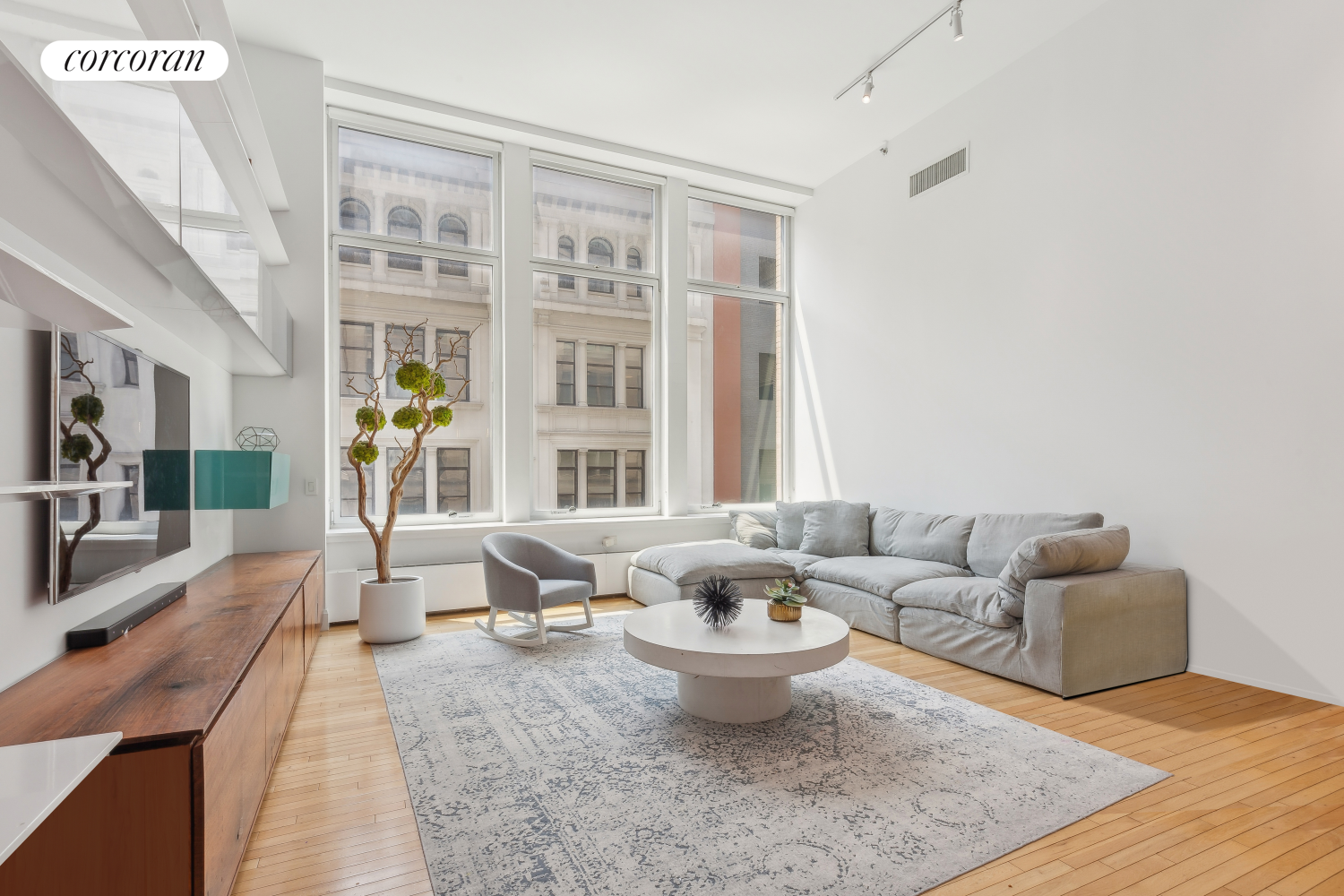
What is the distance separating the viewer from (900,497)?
5730 mm

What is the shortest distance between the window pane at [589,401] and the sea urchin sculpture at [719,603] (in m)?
2.95

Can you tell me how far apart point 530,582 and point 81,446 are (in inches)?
93.9

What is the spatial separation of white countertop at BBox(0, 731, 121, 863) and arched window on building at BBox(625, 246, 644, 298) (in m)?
5.60

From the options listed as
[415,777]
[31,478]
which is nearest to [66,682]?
[31,478]

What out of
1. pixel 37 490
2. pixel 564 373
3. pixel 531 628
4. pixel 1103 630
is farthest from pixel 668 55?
pixel 37 490

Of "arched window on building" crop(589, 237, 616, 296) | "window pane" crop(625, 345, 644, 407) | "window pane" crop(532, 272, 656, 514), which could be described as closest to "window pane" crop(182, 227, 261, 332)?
"window pane" crop(532, 272, 656, 514)

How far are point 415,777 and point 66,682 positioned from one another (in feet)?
3.68

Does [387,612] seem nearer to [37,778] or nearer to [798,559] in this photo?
[798,559]

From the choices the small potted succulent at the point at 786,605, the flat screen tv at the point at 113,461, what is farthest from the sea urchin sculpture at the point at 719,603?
the flat screen tv at the point at 113,461

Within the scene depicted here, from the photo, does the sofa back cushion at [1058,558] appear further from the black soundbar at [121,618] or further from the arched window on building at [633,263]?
the arched window on building at [633,263]

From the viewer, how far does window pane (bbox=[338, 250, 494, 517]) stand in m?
5.32

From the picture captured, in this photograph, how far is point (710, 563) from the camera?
5.04m

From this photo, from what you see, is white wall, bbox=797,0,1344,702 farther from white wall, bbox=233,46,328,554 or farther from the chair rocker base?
white wall, bbox=233,46,328,554

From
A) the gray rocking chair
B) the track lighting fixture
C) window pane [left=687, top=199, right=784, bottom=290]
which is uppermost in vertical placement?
the track lighting fixture
